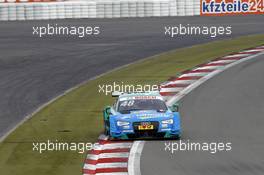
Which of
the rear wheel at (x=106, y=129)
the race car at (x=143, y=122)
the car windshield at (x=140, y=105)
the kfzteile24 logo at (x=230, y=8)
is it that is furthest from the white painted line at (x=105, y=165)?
the kfzteile24 logo at (x=230, y=8)

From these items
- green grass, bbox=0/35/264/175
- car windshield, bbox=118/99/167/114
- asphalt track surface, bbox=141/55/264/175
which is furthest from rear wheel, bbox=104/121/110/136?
asphalt track surface, bbox=141/55/264/175

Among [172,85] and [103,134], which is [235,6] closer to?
[172,85]

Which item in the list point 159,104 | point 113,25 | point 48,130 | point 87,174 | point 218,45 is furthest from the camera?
point 113,25

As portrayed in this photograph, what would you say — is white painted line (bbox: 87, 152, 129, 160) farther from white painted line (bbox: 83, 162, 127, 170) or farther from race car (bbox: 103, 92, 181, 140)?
race car (bbox: 103, 92, 181, 140)

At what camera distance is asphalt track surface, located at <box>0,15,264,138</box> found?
34.0 metres

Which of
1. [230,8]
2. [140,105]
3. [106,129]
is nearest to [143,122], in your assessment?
[140,105]

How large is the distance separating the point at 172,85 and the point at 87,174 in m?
13.2

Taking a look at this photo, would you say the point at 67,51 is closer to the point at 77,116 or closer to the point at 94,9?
the point at 94,9

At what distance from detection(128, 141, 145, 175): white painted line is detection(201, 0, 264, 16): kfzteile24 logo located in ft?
95.9

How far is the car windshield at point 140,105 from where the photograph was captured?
25753 millimetres

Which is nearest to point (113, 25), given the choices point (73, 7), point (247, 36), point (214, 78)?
point (73, 7)

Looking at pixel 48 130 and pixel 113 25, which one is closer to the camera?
pixel 48 130

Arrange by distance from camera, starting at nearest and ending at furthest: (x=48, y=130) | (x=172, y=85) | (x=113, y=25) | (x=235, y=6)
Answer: (x=48, y=130), (x=172, y=85), (x=113, y=25), (x=235, y=6)

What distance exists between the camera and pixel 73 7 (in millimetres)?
52469
